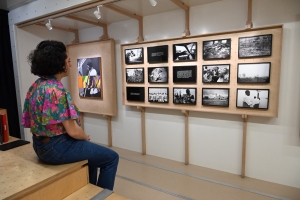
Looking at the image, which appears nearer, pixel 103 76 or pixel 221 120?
pixel 221 120

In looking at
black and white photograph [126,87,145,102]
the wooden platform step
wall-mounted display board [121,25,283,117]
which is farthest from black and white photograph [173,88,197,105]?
the wooden platform step

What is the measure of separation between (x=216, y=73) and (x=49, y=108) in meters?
2.17

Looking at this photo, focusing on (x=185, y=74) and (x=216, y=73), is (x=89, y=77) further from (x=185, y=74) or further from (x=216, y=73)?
(x=216, y=73)

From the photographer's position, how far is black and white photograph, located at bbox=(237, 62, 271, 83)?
243 cm

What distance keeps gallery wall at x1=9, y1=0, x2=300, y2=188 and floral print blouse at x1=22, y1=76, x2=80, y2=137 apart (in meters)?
2.06

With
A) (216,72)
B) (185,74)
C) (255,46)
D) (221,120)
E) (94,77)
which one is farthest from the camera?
(94,77)

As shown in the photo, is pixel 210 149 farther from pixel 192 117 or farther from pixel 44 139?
pixel 44 139

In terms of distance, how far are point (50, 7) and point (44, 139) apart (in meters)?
2.21

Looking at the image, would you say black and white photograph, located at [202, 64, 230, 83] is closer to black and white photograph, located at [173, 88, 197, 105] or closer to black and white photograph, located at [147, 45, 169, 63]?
black and white photograph, located at [173, 88, 197, 105]

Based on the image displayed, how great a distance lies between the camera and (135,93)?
139 inches

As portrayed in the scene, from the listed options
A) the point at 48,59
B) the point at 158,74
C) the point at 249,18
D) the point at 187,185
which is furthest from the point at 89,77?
the point at 249,18

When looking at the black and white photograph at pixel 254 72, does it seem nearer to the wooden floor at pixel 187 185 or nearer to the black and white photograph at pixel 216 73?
the black and white photograph at pixel 216 73

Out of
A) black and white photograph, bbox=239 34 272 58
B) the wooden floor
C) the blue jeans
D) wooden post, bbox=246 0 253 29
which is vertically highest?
wooden post, bbox=246 0 253 29

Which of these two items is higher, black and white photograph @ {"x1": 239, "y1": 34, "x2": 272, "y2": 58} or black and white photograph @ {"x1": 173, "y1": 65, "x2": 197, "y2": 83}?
black and white photograph @ {"x1": 239, "y1": 34, "x2": 272, "y2": 58}
